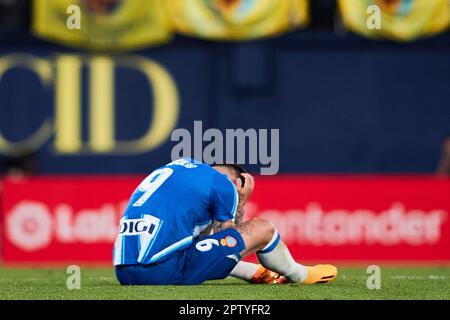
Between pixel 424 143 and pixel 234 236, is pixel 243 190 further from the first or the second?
pixel 424 143

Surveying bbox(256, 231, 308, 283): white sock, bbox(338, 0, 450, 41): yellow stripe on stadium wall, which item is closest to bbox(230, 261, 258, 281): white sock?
bbox(256, 231, 308, 283): white sock

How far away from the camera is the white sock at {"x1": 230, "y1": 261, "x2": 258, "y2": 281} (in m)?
11.4

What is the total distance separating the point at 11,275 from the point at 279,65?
11.9 meters

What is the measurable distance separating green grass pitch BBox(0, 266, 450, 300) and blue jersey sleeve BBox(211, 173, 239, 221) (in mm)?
611

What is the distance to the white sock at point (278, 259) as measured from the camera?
10.7 meters

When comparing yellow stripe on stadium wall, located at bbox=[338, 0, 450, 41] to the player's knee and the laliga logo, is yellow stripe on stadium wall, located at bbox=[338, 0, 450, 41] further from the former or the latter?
the player's knee

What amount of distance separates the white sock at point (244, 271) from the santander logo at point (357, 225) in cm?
670

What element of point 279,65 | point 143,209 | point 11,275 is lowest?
point 11,275

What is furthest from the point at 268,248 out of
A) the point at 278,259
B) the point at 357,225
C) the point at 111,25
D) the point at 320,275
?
the point at 111,25

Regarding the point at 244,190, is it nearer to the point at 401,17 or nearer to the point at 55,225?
the point at 55,225

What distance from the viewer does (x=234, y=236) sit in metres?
10.5

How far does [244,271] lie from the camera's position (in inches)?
450
